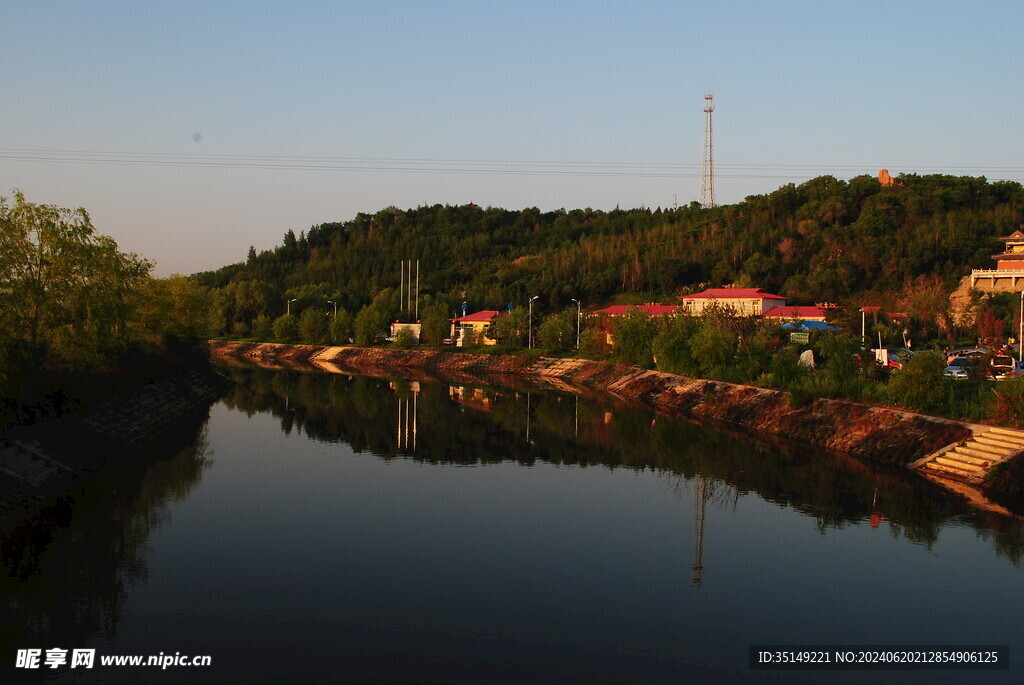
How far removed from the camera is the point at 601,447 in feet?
104

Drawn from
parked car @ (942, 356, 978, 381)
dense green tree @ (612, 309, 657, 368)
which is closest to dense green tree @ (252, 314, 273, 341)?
dense green tree @ (612, 309, 657, 368)

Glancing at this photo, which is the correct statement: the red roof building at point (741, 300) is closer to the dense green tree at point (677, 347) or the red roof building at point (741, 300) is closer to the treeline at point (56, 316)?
the dense green tree at point (677, 347)

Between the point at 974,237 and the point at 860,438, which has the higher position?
the point at 974,237

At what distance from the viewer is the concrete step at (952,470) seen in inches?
931

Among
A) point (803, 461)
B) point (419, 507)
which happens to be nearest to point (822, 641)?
point (419, 507)

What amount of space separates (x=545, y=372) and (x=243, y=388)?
2252 centimetres

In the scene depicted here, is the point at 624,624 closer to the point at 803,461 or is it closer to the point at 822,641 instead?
the point at 822,641

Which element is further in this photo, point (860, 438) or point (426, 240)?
point (426, 240)

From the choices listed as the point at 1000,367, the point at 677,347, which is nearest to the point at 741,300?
the point at 677,347

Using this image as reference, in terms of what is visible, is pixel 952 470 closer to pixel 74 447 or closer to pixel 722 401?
pixel 722 401

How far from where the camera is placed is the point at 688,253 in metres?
99.0

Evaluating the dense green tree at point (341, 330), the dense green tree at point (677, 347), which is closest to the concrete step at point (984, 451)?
the dense green tree at point (677, 347)

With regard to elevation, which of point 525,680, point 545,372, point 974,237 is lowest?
point 545,372

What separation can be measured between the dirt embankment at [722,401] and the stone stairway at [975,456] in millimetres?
594
